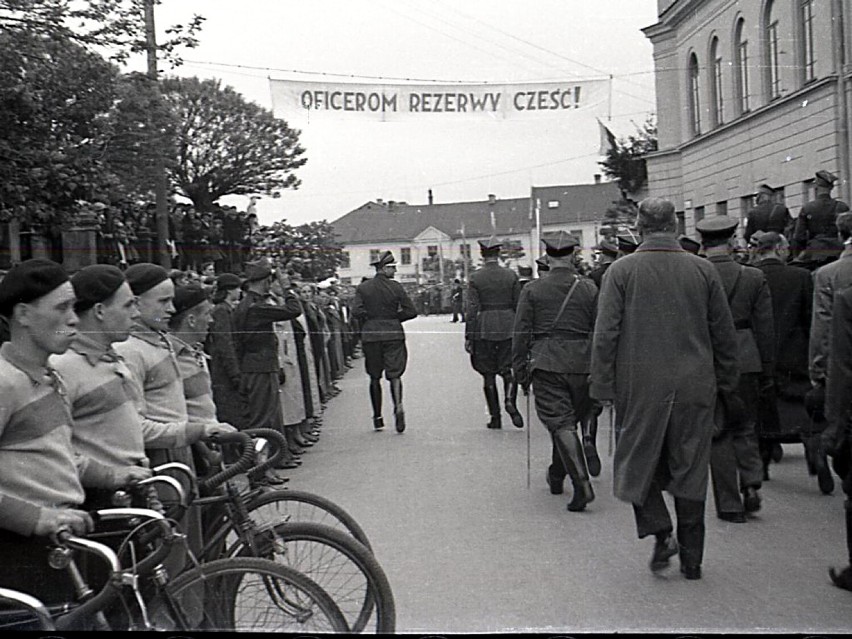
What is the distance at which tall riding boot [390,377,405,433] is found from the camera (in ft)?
16.0

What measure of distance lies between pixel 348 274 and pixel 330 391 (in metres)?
0.47

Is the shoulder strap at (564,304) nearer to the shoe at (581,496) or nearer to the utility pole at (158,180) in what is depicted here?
the shoe at (581,496)

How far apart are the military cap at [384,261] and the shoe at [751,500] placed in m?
2.16

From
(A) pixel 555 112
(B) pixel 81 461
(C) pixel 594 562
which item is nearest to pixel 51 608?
(B) pixel 81 461

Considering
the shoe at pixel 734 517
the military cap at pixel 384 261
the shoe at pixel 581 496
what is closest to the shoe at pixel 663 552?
the shoe at pixel 581 496

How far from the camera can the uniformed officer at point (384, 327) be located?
→ 4.68m

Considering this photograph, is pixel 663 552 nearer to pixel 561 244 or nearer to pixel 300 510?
pixel 561 244

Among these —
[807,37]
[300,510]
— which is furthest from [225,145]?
[807,37]

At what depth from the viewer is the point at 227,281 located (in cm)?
503

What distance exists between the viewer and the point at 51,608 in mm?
3488

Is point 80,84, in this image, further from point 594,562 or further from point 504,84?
point 594,562

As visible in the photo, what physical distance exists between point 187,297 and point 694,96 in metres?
2.00

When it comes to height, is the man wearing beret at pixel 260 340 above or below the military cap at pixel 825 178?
below

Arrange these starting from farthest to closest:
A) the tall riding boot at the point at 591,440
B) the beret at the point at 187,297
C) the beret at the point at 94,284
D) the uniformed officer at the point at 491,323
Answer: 1. the tall riding boot at the point at 591,440
2. the uniformed officer at the point at 491,323
3. the beret at the point at 187,297
4. the beret at the point at 94,284
